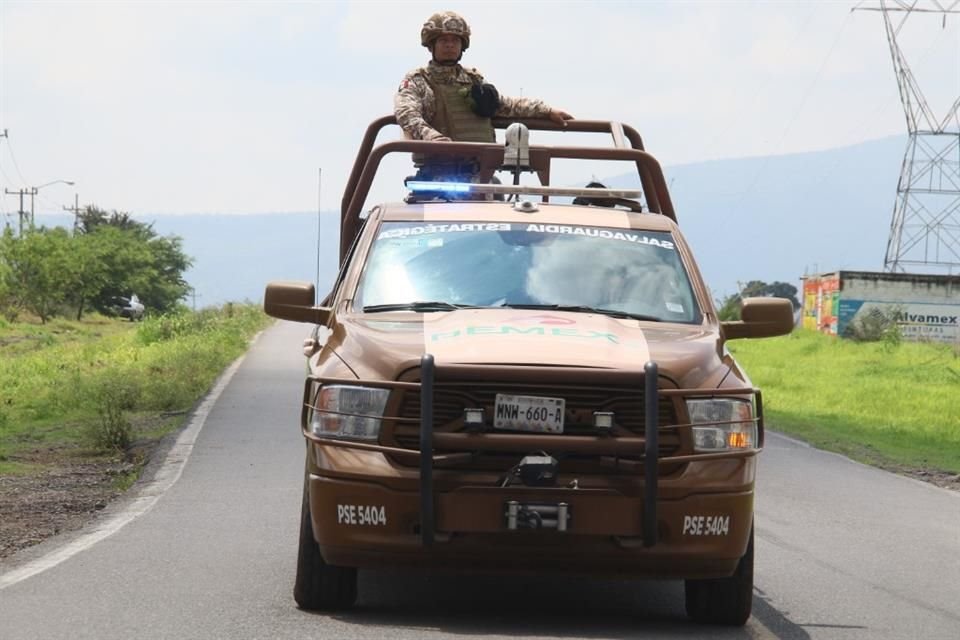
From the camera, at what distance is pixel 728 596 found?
809 cm

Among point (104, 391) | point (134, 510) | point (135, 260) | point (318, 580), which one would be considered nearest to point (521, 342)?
point (318, 580)

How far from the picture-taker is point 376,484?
7465mm

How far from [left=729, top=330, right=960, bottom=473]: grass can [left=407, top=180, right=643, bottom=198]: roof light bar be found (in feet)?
35.7

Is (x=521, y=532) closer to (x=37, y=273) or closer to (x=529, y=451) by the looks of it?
(x=529, y=451)

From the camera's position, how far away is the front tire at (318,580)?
793 cm

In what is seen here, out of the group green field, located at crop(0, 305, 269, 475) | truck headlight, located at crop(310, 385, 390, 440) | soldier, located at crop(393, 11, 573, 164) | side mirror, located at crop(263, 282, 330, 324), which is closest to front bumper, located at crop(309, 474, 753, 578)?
truck headlight, located at crop(310, 385, 390, 440)

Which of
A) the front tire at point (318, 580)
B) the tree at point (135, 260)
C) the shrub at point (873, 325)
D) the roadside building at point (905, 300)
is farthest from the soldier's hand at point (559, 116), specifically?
the tree at point (135, 260)

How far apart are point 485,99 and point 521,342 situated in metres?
4.71

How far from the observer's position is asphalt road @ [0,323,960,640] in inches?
306

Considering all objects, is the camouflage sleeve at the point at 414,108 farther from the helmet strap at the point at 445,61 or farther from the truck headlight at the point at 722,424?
the truck headlight at the point at 722,424

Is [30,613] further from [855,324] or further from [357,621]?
[855,324]

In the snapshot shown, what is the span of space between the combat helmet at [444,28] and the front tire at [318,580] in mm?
4946

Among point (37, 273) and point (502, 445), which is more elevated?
point (502, 445)

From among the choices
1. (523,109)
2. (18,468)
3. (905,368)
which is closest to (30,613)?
(523,109)
